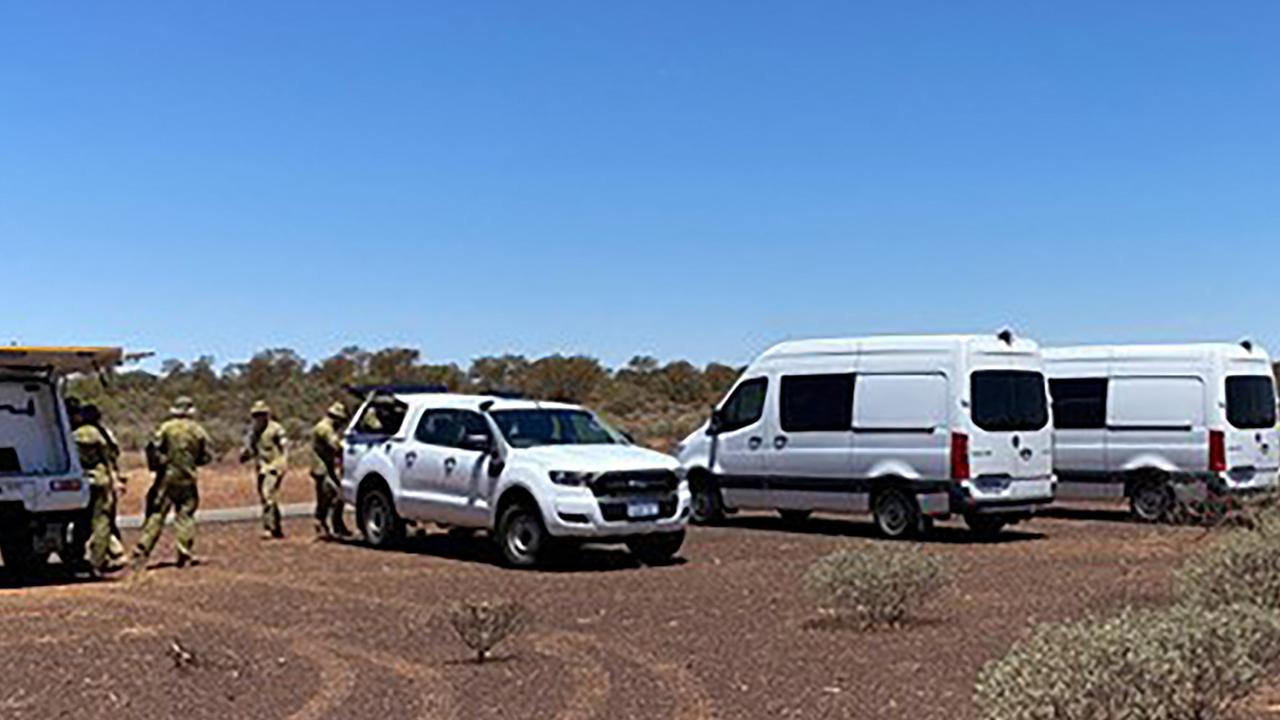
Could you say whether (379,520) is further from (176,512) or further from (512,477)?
(512,477)

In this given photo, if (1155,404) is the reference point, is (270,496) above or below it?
below

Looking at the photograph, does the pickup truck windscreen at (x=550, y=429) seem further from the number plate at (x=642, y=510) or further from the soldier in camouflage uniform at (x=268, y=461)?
the soldier in camouflage uniform at (x=268, y=461)

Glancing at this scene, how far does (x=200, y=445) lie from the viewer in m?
17.8

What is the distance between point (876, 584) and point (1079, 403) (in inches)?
462

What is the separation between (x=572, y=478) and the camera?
17.0 metres

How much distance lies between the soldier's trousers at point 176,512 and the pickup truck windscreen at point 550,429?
130 inches

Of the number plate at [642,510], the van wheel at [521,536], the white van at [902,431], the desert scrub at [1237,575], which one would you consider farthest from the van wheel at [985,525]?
the desert scrub at [1237,575]

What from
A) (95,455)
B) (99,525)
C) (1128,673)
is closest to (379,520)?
(99,525)

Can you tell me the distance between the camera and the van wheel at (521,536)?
17.2 meters

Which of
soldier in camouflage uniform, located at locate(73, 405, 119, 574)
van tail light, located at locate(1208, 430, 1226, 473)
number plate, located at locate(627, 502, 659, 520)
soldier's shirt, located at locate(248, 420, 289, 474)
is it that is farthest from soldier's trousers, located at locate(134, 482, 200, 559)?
van tail light, located at locate(1208, 430, 1226, 473)

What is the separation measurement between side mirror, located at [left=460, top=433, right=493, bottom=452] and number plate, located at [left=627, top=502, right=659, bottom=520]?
5.87 ft

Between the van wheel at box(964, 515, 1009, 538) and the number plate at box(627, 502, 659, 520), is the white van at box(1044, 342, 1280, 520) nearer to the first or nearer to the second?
the van wheel at box(964, 515, 1009, 538)

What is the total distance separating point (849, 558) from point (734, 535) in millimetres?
8514

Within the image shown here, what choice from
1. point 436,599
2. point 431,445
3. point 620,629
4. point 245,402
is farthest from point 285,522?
point 245,402
